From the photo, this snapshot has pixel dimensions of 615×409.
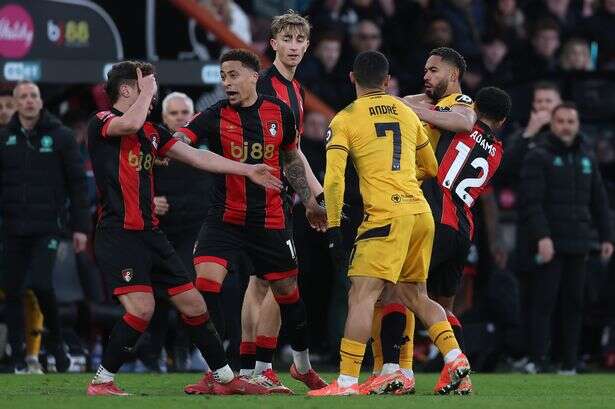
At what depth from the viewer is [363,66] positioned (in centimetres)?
1034

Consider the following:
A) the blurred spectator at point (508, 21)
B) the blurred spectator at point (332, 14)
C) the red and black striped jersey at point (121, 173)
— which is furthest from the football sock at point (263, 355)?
the blurred spectator at point (508, 21)

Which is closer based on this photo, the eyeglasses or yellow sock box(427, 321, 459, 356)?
yellow sock box(427, 321, 459, 356)

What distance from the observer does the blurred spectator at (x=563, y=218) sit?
15.1 m

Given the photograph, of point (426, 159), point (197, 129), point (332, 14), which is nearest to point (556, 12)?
point (332, 14)

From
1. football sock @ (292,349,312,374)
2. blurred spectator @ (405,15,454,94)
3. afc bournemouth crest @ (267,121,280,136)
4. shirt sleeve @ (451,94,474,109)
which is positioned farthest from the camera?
blurred spectator @ (405,15,454,94)

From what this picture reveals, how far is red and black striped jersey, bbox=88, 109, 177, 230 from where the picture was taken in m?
10.3

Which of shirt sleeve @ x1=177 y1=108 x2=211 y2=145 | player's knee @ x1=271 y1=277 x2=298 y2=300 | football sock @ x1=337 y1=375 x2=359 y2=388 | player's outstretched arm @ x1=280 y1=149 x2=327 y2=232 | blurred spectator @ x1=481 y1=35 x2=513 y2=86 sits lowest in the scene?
football sock @ x1=337 y1=375 x2=359 y2=388

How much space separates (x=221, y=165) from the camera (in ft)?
33.4

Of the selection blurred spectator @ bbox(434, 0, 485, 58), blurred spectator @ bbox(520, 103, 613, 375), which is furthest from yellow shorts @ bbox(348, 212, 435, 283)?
blurred spectator @ bbox(434, 0, 485, 58)

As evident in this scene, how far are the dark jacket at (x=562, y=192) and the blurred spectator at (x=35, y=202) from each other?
13.4 ft

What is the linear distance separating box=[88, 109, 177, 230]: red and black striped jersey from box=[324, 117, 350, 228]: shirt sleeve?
113 centimetres

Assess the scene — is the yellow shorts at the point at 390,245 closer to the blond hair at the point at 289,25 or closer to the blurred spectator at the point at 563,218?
the blond hair at the point at 289,25

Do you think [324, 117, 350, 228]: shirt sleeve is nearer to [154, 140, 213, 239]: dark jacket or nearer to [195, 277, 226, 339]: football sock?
[195, 277, 226, 339]: football sock

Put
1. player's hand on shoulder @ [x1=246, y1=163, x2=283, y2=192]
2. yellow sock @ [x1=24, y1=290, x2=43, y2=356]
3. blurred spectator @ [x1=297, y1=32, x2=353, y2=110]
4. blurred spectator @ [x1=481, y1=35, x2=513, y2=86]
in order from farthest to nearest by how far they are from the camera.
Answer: blurred spectator @ [x1=481, y1=35, x2=513, y2=86] → blurred spectator @ [x1=297, y1=32, x2=353, y2=110] → yellow sock @ [x1=24, y1=290, x2=43, y2=356] → player's hand on shoulder @ [x1=246, y1=163, x2=283, y2=192]
